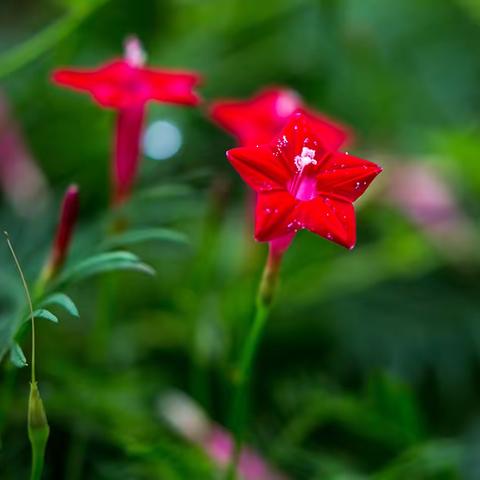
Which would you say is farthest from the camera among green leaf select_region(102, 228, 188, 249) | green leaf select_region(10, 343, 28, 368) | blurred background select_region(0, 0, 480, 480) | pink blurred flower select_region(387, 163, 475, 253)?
pink blurred flower select_region(387, 163, 475, 253)

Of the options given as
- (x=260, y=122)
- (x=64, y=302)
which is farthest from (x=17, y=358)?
(x=260, y=122)

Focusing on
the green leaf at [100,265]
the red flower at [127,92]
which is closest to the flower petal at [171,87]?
the red flower at [127,92]

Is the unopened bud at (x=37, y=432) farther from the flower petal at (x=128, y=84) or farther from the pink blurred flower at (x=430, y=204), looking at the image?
the pink blurred flower at (x=430, y=204)

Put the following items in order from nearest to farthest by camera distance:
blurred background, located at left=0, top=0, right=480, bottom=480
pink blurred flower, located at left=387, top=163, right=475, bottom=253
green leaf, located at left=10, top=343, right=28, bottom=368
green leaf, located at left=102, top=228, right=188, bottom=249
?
1. green leaf, located at left=10, top=343, right=28, bottom=368
2. green leaf, located at left=102, top=228, right=188, bottom=249
3. blurred background, located at left=0, top=0, right=480, bottom=480
4. pink blurred flower, located at left=387, top=163, right=475, bottom=253

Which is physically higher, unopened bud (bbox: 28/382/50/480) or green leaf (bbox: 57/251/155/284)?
green leaf (bbox: 57/251/155/284)

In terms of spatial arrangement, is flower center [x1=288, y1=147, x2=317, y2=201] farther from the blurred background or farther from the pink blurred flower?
the pink blurred flower

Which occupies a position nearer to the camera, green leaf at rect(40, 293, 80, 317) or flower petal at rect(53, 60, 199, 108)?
green leaf at rect(40, 293, 80, 317)

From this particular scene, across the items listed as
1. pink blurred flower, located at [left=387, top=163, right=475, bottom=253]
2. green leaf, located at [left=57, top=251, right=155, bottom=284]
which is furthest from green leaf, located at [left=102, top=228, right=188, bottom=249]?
pink blurred flower, located at [left=387, top=163, right=475, bottom=253]
